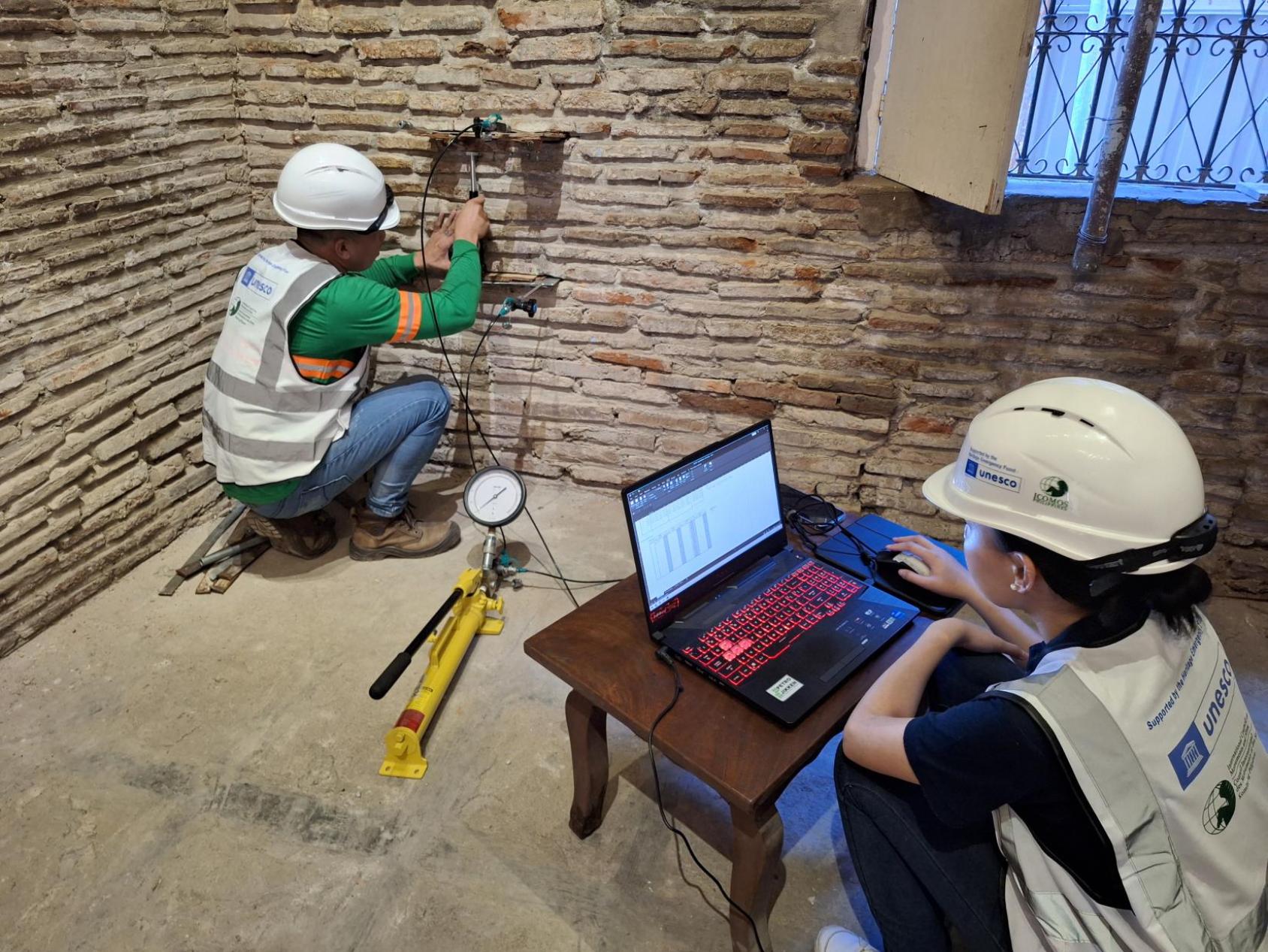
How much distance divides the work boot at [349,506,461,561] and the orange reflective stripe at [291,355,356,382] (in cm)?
51

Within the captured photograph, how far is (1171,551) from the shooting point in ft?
4.27

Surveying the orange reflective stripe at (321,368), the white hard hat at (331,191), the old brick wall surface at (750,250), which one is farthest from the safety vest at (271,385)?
the old brick wall surface at (750,250)

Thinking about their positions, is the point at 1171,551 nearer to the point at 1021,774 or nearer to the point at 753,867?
the point at 1021,774

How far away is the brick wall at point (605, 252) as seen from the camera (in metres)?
2.56

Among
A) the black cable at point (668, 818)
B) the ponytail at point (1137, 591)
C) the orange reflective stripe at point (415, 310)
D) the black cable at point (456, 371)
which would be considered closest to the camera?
the ponytail at point (1137, 591)

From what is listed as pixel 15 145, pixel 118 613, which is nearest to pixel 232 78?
pixel 15 145

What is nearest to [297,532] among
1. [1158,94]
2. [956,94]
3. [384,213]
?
[384,213]

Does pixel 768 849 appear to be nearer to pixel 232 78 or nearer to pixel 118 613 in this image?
pixel 118 613

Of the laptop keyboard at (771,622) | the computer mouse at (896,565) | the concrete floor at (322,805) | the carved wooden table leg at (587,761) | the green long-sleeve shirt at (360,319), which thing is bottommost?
the concrete floor at (322,805)

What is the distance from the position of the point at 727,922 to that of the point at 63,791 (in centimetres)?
161

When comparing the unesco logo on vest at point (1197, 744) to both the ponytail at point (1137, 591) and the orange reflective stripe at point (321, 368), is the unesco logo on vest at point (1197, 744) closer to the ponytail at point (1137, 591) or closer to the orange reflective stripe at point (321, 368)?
the ponytail at point (1137, 591)

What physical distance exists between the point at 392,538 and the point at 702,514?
1.57m

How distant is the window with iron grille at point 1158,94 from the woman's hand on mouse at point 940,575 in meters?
1.47

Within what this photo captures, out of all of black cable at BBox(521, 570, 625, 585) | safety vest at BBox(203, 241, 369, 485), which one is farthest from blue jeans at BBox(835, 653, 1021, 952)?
safety vest at BBox(203, 241, 369, 485)
